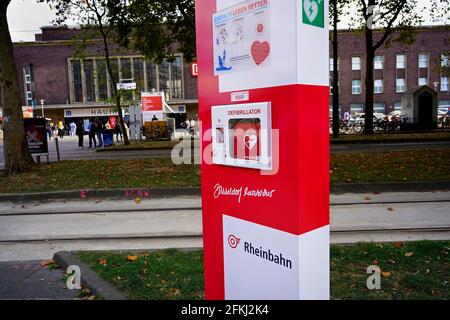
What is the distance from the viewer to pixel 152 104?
96.3 feet

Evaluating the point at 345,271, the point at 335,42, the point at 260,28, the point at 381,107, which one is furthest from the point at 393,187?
the point at 381,107

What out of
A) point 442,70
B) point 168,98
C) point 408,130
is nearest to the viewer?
point 408,130

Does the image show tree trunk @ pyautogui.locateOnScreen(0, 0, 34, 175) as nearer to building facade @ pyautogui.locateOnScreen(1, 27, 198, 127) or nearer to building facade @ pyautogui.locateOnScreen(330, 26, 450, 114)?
building facade @ pyautogui.locateOnScreen(1, 27, 198, 127)

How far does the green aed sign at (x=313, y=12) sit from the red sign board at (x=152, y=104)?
2754 cm

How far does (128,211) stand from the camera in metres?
7.64

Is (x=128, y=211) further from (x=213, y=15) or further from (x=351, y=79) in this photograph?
(x=351, y=79)

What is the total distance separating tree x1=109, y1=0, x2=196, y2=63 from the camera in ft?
63.2

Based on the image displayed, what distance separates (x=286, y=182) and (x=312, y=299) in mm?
795

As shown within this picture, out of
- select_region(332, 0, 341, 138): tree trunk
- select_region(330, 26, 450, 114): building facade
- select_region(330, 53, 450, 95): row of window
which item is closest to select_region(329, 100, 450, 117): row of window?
select_region(330, 26, 450, 114): building facade

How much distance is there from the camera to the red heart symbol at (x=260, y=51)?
2.44m

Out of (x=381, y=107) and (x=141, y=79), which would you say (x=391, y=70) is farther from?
(x=141, y=79)

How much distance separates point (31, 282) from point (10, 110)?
9.80 meters
